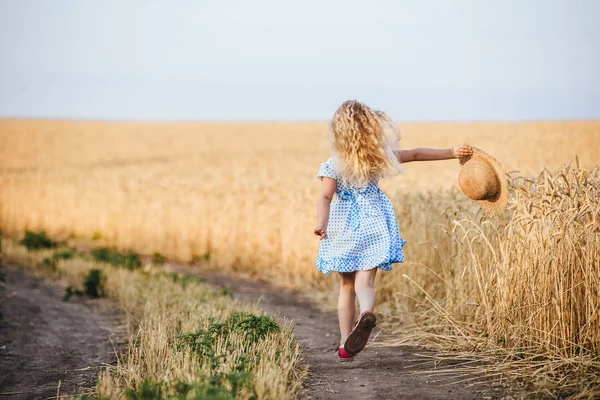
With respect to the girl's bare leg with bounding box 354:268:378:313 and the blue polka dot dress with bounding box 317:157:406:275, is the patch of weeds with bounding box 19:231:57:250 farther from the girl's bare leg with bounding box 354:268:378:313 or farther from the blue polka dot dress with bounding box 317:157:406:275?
the girl's bare leg with bounding box 354:268:378:313

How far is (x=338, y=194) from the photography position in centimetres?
526

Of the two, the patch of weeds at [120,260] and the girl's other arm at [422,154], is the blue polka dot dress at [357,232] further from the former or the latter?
the patch of weeds at [120,260]

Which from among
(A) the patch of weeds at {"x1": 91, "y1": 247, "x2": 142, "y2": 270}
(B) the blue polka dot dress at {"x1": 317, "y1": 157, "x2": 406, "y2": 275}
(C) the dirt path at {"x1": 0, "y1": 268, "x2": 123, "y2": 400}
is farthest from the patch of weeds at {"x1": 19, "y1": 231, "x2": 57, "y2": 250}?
(B) the blue polka dot dress at {"x1": 317, "y1": 157, "x2": 406, "y2": 275}

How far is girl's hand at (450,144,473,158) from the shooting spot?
5453 mm

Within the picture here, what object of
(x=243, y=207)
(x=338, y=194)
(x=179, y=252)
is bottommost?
(x=179, y=252)

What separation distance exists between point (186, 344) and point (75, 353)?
2.28m

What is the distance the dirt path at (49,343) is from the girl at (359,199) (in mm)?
2210

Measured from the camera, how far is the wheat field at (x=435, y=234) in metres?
5.00

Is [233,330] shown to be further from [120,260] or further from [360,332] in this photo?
[120,260]

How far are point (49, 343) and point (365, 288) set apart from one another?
3973 millimetres

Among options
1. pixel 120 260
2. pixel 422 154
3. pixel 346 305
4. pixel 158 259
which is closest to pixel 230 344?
pixel 346 305

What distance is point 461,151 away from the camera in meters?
5.50

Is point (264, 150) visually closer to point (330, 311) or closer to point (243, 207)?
point (243, 207)

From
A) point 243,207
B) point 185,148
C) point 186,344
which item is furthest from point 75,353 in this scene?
point 185,148
